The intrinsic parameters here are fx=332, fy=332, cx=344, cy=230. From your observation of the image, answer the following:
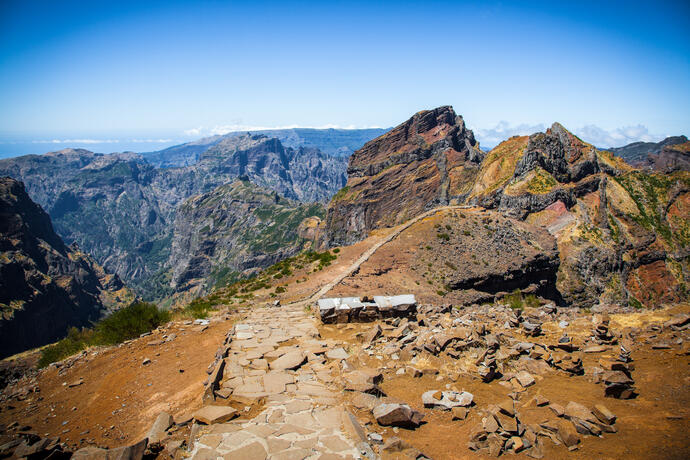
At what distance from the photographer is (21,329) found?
499 feet

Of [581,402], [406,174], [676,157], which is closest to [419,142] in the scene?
[406,174]

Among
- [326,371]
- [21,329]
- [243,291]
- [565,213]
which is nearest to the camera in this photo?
[326,371]

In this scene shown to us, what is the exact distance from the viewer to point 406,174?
5295 inches

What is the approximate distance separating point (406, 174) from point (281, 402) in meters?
131

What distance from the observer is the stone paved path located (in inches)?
298

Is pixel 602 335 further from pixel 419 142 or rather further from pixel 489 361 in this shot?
pixel 419 142

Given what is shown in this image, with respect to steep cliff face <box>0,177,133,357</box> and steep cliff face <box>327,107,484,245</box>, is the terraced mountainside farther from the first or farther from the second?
steep cliff face <box>0,177,133,357</box>

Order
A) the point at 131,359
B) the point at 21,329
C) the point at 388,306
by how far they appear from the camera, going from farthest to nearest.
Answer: the point at 21,329 → the point at 388,306 → the point at 131,359

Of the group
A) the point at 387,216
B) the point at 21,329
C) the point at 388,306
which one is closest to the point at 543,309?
the point at 388,306

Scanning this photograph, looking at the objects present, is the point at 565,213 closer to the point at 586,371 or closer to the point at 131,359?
the point at 586,371

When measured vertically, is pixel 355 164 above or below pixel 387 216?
above

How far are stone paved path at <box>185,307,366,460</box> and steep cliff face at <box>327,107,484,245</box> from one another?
341 ft

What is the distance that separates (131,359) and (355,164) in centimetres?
14701

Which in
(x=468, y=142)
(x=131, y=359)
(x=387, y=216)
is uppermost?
(x=468, y=142)
